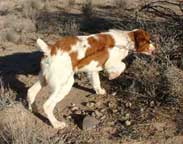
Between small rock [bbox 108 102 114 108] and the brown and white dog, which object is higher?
the brown and white dog

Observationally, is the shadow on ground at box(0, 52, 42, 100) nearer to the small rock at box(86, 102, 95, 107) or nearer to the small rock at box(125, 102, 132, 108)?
the small rock at box(86, 102, 95, 107)

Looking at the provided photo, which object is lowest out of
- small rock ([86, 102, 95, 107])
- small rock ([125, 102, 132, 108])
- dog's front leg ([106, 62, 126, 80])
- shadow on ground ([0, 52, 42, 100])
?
shadow on ground ([0, 52, 42, 100])

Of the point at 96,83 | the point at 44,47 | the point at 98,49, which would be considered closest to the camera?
the point at 44,47

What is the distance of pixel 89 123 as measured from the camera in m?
7.97

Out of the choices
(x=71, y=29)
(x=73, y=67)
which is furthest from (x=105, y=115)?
(x=71, y=29)

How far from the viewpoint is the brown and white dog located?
25.9ft

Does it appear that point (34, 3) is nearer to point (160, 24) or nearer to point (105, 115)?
point (160, 24)

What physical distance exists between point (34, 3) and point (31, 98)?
35.8 feet

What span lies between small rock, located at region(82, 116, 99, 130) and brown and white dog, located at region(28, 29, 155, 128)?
0.31 m

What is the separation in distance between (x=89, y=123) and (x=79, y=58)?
3.27ft

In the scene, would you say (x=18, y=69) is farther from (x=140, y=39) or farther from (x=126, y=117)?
(x=126, y=117)

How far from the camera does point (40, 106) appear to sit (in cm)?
881

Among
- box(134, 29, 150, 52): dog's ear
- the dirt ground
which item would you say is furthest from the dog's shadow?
box(134, 29, 150, 52): dog's ear

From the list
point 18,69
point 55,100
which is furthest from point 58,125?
point 18,69
